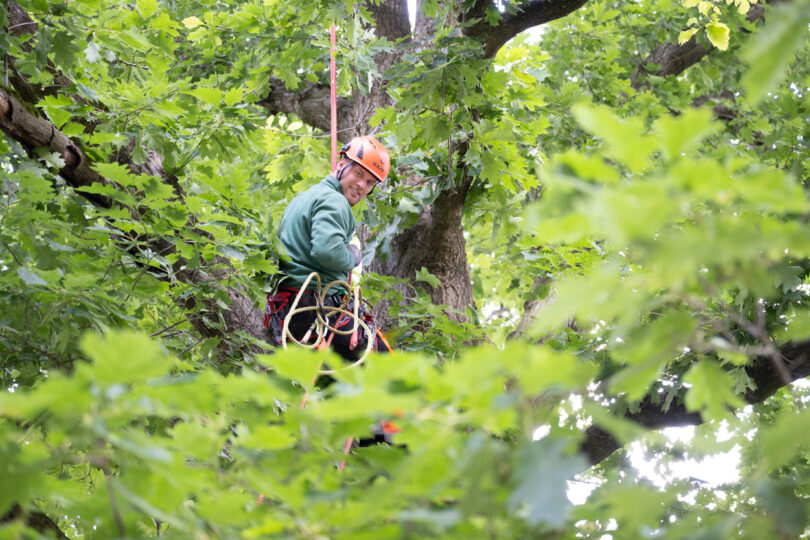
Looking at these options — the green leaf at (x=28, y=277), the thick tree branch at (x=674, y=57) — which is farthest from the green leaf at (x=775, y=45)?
the thick tree branch at (x=674, y=57)

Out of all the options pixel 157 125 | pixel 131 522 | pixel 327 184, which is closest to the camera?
pixel 131 522

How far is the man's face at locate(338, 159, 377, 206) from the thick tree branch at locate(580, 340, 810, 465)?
168 cm

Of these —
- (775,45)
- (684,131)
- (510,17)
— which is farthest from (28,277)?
(510,17)

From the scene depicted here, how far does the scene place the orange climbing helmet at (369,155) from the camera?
3.75m

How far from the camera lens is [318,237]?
333cm

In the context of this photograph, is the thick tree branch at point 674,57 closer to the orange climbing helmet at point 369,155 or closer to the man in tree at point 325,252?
the orange climbing helmet at point 369,155

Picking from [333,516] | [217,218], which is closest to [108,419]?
[333,516]

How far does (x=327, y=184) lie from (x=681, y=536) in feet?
9.85

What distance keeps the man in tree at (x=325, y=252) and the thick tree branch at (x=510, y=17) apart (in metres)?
0.81

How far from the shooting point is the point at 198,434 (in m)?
1.12

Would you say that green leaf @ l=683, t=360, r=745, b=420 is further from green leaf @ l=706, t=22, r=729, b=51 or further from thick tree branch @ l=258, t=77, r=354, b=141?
thick tree branch @ l=258, t=77, r=354, b=141

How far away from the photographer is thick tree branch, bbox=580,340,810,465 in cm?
289

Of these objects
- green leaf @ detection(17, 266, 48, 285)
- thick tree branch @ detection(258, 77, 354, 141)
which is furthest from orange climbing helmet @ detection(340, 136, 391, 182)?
thick tree branch @ detection(258, 77, 354, 141)

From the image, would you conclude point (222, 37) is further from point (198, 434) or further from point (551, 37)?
point (198, 434)
